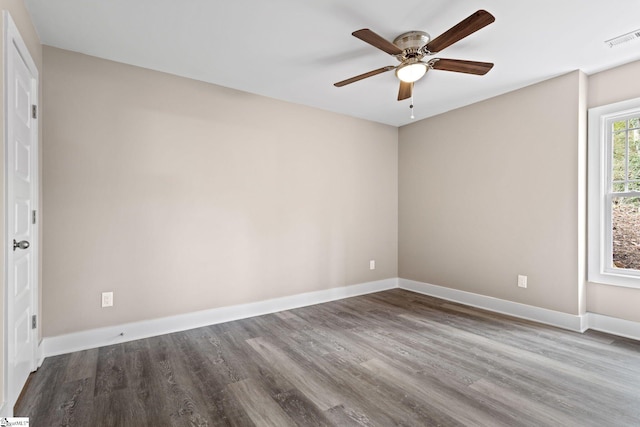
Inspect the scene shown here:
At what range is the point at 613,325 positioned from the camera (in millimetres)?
2988

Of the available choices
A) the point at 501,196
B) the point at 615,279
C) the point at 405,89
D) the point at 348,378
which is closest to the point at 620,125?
the point at 501,196

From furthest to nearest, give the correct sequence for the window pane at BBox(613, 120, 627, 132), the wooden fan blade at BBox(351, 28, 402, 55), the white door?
the window pane at BBox(613, 120, 627, 132)
the wooden fan blade at BBox(351, 28, 402, 55)
the white door

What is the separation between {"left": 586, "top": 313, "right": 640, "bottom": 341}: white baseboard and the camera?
9.41 feet

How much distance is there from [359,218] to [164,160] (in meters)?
2.64

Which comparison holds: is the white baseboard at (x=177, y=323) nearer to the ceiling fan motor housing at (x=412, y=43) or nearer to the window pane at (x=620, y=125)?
the ceiling fan motor housing at (x=412, y=43)

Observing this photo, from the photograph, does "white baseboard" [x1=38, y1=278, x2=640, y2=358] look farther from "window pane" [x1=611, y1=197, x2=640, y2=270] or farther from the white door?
"window pane" [x1=611, y1=197, x2=640, y2=270]

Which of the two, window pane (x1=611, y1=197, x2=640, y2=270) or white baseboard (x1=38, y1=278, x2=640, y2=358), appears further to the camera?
window pane (x1=611, y1=197, x2=640, y2=270)

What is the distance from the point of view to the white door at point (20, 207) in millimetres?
1741

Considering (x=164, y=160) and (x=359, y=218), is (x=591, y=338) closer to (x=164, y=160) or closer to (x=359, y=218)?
(x=359, y=218)

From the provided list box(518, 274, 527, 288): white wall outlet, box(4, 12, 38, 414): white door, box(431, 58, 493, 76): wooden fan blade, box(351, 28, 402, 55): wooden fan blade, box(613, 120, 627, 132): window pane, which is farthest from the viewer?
box(518, 274, 527, 288): white wall outlet

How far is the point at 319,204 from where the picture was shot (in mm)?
4168

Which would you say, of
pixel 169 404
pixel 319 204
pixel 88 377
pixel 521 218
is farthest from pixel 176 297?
pixel 521 218

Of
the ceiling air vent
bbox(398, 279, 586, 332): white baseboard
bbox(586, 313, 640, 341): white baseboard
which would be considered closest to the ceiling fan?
the ceiling air vent

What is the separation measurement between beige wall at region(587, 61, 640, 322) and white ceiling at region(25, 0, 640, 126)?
12 cm
